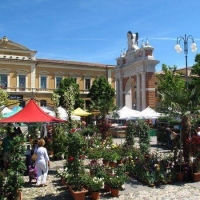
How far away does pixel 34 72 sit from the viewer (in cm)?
4172

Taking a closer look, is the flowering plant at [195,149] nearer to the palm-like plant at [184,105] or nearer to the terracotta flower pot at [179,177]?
the palm-like plant at [184,105]

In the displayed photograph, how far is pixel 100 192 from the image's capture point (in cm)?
783

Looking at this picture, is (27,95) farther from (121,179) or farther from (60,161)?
(121,179)

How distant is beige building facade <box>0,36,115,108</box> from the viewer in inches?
1560

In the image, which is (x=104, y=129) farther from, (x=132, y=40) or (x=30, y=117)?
(x=132, y=40)

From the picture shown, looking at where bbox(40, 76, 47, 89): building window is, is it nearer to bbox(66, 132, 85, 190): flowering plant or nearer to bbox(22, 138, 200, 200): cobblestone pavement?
bbox(22, 138, 200, 200): cobblestone pavement

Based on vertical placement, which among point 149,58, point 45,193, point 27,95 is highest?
point 149,58

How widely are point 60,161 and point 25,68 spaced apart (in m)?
30.9

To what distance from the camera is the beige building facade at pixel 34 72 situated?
1560 inches

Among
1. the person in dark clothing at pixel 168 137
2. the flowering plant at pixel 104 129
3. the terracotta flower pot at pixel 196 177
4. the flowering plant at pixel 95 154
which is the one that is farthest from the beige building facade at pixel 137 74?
the terracotta flower pot at pixel 196 177

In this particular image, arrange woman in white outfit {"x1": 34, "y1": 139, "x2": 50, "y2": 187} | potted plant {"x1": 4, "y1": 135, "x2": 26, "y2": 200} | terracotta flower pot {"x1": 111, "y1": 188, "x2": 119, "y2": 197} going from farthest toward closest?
1. woman in white outfit {"x1": 34, "y1": 139, "x2": 50, "y2": 187}
2. terracotta flower pot {"x1": 111, "y1": 188, "x2": 119, "y2": 197}
3. potted plant {"x1": 4, "y1": 135, "x2": 26, "y2": 200}

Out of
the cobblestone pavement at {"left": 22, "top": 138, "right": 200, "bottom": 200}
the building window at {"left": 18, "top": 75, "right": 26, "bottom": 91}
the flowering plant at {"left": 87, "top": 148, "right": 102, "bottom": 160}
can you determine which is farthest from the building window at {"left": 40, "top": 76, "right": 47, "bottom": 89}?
the cobblestone pavement at {"left": 22, "top": 138, "right": 200, "bottom": 200}

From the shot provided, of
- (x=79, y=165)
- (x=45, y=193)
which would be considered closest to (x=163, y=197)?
(x=79, y=165)

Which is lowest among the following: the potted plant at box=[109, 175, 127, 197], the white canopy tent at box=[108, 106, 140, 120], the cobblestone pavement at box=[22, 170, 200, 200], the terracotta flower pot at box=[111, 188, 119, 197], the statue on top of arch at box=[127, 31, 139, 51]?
the cobblestone pavement at box=[22, 170, 200, 200]
